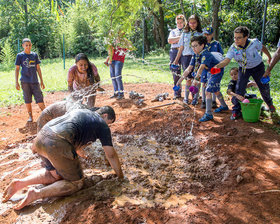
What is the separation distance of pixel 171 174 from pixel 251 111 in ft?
6.36

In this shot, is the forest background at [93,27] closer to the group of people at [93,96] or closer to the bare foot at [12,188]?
the group of people at [93,96]

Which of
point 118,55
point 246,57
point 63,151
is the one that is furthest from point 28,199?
point 118,55

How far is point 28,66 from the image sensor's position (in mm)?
5508

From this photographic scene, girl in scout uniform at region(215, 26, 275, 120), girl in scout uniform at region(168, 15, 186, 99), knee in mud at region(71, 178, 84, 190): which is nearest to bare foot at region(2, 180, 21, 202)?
knee in mud at region(71, 178, 84, 190)

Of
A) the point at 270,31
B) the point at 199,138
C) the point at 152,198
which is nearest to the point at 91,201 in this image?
the point at 152,198

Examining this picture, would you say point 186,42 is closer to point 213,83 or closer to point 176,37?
point 176,37

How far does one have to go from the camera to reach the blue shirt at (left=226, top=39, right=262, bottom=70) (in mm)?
4199

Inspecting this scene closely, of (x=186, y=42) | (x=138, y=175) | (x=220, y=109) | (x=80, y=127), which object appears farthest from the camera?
(x=186, y=42)

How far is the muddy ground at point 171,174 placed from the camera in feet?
8.35

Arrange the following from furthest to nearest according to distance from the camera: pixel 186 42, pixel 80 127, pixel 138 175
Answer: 1. pixel 186 42
2. pixel 138 175
3. pixel 80 127

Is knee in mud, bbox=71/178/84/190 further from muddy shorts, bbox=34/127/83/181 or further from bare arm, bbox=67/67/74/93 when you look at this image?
bare arm, bbox=67/67/74/93

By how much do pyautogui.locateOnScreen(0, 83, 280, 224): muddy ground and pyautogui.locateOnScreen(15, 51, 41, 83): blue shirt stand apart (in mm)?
1039

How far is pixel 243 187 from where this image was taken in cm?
290

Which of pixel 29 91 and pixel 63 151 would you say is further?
pixel 29 91
